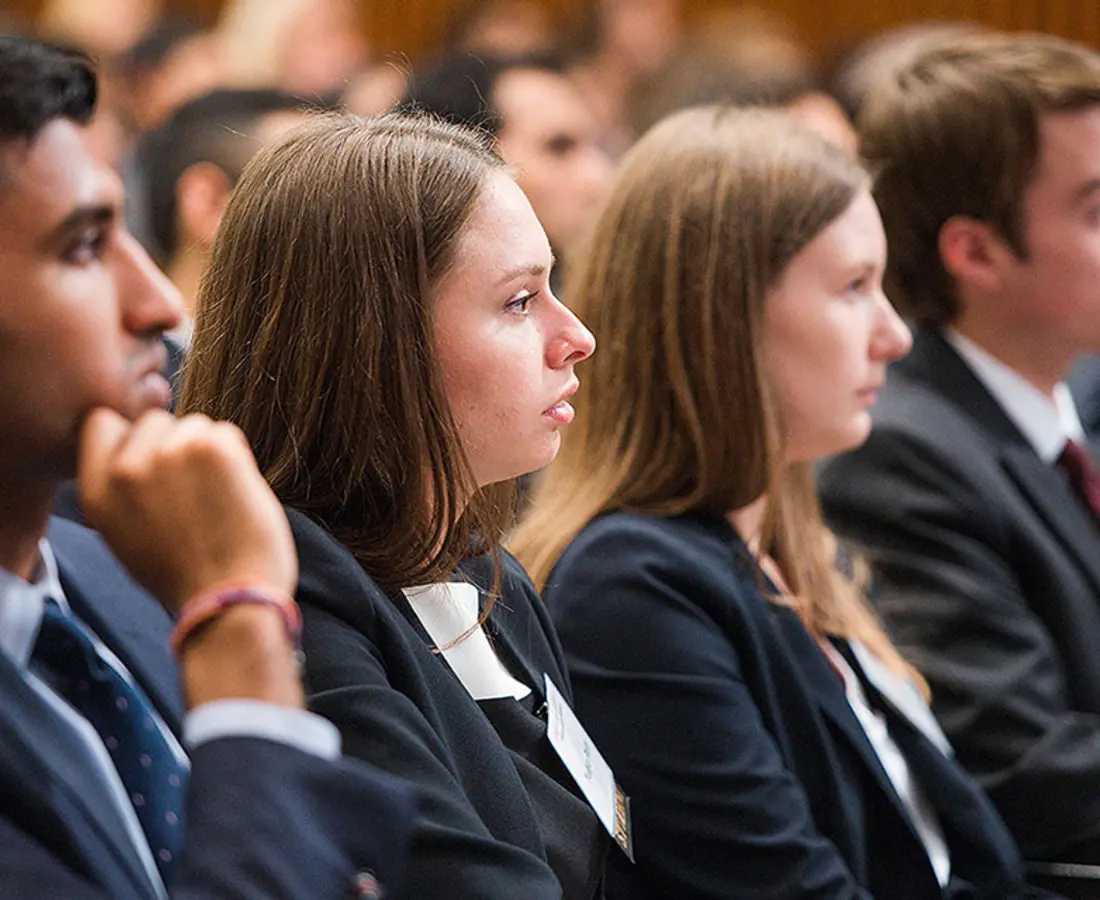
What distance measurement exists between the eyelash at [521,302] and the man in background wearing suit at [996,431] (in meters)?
1.14

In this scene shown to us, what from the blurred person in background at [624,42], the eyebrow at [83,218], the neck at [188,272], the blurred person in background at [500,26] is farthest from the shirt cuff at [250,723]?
the blurred person in background at [624,42]

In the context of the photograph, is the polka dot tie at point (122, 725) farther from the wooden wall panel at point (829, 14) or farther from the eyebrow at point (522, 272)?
the wooden wall panel at point (829, 14)

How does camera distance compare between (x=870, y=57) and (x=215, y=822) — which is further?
(x=870, y=57)

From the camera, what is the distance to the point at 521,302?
1.51 metres

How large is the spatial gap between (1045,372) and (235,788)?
204cm

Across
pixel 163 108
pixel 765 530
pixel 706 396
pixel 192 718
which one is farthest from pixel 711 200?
pixel 163 108

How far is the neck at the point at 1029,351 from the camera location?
2727mm

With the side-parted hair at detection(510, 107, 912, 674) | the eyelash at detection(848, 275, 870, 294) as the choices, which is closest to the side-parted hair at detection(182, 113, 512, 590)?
the side-parted hair at detection(510, 107, 912, 674)

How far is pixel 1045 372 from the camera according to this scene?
273cm

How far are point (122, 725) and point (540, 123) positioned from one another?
321 cm

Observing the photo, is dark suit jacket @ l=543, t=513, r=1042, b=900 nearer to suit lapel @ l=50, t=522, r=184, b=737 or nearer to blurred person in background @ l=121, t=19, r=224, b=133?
suit lapel @ l=50, t=522, r=184, b=737

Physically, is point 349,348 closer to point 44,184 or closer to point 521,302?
point 521,302

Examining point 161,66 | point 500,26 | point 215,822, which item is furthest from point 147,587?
point 500,26

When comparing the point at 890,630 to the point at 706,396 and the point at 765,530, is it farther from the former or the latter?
the point at 706,396
